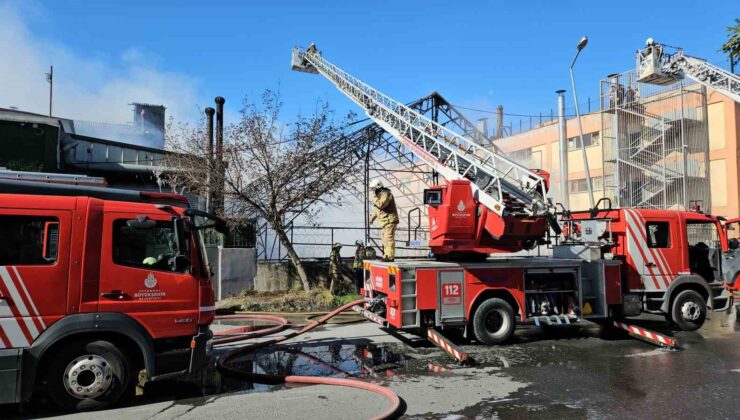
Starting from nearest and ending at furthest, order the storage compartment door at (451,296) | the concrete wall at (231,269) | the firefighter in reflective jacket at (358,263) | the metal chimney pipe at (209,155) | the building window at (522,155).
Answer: the storage compartment door at (451,296)
the metal chimney pipe at (209,155)
the concrete wall at (231,269)
the firefighter in reflective jacket at (358,263)
the building window at (522,155)

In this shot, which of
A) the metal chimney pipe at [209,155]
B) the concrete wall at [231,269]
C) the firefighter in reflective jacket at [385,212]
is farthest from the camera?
the concrete wall at [231,269]

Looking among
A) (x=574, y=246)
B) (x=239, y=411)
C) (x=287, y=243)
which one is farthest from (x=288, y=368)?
(x=287, y=243)

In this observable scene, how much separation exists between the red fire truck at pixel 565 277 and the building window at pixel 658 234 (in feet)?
0.07

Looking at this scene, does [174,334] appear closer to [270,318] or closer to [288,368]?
[288,368]

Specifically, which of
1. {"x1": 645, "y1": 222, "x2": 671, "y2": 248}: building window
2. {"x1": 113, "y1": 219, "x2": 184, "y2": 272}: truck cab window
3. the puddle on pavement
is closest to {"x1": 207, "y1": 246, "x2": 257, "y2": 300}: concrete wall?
the puddle on pavement

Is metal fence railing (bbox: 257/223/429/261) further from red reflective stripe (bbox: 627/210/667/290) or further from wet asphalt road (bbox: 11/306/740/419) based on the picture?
wet asphalt road (bbox: 11/306/740/419)

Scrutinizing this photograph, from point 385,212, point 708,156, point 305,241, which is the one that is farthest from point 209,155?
point 708,156

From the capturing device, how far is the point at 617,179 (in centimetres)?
2762

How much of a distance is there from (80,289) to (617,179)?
27955 mm

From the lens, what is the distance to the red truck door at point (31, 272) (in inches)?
203

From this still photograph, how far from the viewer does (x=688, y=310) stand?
1002 centimetres

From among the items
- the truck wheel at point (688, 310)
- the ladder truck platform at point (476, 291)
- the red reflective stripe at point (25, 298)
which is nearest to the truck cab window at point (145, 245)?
the red reflective stripe at point (25, 298)

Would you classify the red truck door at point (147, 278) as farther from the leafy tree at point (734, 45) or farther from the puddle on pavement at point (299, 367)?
the leafy tree at point (734, 45)

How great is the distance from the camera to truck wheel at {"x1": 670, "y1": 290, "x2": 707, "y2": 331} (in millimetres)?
9953
